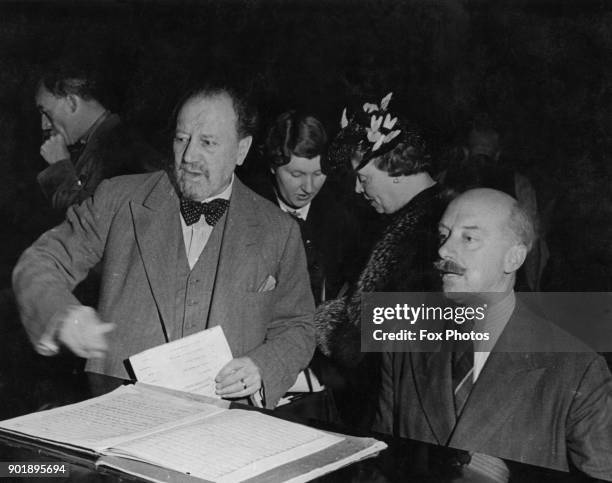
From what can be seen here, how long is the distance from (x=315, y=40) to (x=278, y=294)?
2.42ft

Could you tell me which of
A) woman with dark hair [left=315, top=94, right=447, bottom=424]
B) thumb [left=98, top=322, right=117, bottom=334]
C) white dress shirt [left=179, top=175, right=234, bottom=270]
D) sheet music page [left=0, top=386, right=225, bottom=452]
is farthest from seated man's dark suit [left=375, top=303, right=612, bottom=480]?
thumb [left=98, top=322, right=117, bottom=334]

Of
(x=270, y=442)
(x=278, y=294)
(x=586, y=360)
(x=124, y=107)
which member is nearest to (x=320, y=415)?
(x=278, y=294)

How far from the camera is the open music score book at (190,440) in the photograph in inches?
59.9

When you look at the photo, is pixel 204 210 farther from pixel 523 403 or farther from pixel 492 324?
pixel 523 403

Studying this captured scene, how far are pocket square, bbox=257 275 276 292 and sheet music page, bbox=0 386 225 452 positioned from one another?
477 mm

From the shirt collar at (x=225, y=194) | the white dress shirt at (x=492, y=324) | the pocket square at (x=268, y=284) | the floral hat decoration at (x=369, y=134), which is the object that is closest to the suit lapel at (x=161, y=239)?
the shirt collar at (x=225, y=194)

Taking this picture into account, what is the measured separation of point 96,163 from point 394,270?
41.1 inches

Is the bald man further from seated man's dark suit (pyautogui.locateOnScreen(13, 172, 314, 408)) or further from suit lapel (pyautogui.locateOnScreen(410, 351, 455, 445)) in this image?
seated man's dark suit (pyautogui.locateOnScreen(13, 172, 314, 408))

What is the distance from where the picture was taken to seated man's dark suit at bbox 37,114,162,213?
2.47 meters

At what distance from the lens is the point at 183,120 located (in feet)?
7.91

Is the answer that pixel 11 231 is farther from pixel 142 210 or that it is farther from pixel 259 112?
pixel 259 112

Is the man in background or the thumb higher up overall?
the man in background

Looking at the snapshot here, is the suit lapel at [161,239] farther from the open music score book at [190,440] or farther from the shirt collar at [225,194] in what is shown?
the open music score book at [190,440]

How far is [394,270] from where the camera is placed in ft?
6.93
